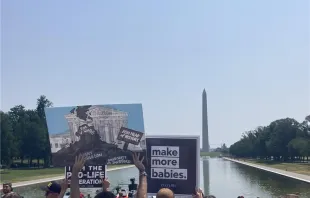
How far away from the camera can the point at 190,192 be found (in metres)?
7.34

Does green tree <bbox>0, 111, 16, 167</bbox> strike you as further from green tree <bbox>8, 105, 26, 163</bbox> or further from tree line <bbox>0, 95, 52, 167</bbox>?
green tree <bbox>8, 105, 26, 163</bbox>

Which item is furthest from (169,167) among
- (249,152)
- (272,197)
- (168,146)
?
(249,152)

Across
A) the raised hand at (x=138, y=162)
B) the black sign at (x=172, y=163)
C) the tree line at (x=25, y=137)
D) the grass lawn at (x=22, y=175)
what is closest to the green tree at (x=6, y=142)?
the tree line at (x=25, y=137)

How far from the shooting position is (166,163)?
745 centimetres

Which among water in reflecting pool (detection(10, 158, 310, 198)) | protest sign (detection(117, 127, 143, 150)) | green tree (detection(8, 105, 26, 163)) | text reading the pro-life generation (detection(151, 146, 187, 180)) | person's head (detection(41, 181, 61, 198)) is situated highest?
green tree (detection(8, 105, 26, 163))

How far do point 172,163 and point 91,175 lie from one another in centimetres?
Result: 127

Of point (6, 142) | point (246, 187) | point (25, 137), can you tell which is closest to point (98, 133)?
point (246, 187)

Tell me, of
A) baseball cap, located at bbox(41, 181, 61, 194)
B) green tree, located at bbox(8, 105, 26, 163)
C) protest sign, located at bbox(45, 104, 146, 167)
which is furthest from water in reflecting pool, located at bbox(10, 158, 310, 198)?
green tree, located at bbox(8, 105, 26, 163)

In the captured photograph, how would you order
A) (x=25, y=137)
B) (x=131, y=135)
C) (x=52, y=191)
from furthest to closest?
(x=25, y=137) < (x=131, y=135) < (x=52, y=191)

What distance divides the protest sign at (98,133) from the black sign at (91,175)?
5.4 inches

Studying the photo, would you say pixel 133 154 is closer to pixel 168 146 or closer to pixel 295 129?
pixel 168 146

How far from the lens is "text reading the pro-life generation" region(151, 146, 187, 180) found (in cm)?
744

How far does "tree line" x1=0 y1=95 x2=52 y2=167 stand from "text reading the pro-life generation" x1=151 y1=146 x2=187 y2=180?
178 ft

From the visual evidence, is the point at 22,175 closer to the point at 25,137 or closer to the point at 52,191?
the point at 25,137
